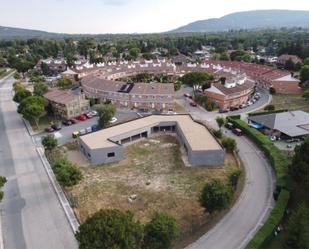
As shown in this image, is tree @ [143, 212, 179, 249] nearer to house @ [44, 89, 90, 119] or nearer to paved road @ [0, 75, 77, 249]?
paved road @ [0, 75, 77, 249]

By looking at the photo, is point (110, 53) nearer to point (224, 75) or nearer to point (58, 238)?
point (224, 75)

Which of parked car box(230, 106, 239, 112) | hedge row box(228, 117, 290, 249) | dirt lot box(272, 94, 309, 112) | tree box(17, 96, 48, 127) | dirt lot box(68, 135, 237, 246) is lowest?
dirt lot box(272, 94, 309, 112)

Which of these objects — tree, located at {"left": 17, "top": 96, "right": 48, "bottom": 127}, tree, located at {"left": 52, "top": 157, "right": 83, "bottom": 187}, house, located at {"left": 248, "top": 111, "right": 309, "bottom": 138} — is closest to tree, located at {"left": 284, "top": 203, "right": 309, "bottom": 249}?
tree, located at {"left": 52, "top": 157, "right": 83, "bottom": 187}

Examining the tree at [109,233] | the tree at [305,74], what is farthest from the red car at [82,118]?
the tree at [305,74]

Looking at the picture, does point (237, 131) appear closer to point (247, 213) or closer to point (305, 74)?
point (247, 213)

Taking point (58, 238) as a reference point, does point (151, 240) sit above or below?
above

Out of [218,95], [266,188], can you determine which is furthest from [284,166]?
[218,95]

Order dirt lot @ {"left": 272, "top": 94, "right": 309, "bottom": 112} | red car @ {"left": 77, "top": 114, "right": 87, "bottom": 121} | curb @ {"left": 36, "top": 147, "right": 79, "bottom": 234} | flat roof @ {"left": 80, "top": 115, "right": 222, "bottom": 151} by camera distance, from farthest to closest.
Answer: dirt lot @ {"left": 272, "top": 94, "right": 309, "bottom": 112} → red car @ {"left": 77, "top": 114, "right": 87, "bottom": 121} → flat roof @ {"left": 80, "top": 115, "right": 222, "bottom": 151} → curb @ {"left": 36, "top": 147, "right": 79, "bottom": 234}

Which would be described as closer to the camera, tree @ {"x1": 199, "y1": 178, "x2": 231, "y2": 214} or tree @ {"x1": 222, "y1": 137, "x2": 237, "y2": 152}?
tree @ {"x1": 199, "y1": 178, "x2": 231, "y2": 214}
